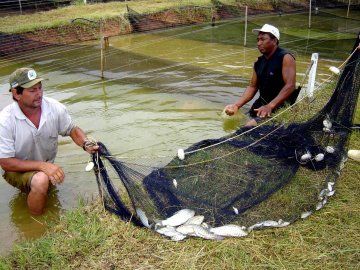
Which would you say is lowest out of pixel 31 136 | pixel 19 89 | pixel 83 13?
pixel 31 136

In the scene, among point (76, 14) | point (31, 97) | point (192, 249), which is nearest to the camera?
point (192, 249)

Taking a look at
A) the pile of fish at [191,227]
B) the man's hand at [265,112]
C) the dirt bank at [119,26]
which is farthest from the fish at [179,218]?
the dirt bank at [119,26]

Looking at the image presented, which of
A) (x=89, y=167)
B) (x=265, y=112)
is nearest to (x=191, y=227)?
(x=89, y=167)

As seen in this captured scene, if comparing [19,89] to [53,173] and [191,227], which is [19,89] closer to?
[53,173]

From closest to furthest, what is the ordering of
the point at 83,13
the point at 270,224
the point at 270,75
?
the point at 270,224
the point at 270,75
the point at 83,13

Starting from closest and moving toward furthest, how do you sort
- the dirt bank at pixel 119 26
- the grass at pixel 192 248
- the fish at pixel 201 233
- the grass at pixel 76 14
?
the grass at pixel 192 248 < the fish at pixel 201 233 < the dirt bank at pixel 119 26 < the grass at pixel 76 14

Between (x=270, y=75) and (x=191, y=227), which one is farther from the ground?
(x=270, y=75)

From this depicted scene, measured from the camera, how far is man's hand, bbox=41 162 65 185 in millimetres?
4012

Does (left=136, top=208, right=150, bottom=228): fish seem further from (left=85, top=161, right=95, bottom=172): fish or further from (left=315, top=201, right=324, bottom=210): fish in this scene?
(left=315, top=201, right=324, bottom=210): fish

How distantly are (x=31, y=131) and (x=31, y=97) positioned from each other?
427mm

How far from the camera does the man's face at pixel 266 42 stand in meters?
5.57

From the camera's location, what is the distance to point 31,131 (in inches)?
165

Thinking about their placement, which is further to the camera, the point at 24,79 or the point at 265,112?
the point at 265,112

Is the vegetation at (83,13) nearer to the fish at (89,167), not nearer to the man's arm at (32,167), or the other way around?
the man's arm at (32,167)
